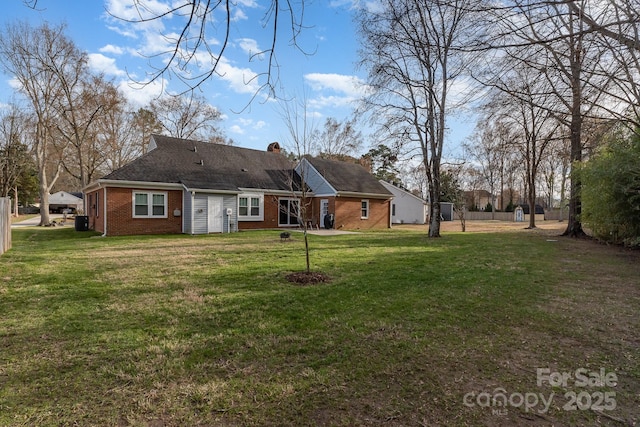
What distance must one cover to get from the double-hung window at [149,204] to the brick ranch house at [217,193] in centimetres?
4

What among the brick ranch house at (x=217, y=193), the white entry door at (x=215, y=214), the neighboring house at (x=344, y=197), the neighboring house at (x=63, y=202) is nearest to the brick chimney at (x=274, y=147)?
the brick ranch house at (x=217, y=193)

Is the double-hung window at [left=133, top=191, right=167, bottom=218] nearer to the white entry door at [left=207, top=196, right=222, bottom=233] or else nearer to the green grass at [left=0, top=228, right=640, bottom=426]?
the white entry door at [left=207, top=196, right=222, bottom=233]

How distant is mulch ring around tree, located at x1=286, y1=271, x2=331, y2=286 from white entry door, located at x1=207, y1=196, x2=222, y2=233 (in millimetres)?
11483

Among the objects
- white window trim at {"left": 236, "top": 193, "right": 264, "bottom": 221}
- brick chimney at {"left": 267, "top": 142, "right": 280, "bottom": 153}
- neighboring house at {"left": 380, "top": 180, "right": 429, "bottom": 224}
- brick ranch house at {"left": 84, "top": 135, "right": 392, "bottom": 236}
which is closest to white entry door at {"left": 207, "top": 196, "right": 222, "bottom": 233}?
brick ranch house at {"left": 84, "top": 135, "right": 392, "bottom": 236}

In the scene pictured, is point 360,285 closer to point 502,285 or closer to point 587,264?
point 502,285

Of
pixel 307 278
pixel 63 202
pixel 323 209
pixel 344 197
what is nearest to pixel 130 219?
pixel 323 209

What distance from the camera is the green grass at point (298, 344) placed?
8.00 ft

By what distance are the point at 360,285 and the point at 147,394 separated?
159 inches

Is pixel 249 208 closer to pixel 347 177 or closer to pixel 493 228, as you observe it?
pixel 347 177

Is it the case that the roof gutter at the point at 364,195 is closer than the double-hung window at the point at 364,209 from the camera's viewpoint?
Yes

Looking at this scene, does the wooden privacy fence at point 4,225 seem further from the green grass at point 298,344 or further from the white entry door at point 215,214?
the white entry door at point 215,214

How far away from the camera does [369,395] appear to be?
260cm

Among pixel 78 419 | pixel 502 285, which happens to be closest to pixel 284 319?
pixel 78 419

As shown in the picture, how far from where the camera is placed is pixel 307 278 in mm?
6312
